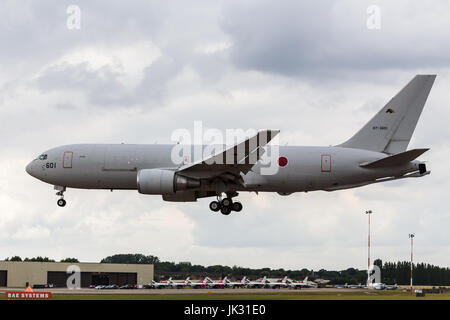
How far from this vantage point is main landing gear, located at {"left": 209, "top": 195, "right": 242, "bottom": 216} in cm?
5994

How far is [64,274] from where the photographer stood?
10269cm

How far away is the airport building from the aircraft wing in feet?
142

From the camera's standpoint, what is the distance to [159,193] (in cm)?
5750

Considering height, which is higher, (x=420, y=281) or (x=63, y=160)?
(x=63, y=160)

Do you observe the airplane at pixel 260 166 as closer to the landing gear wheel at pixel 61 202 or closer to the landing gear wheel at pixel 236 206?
the landing gear wheel at pixel 236 206

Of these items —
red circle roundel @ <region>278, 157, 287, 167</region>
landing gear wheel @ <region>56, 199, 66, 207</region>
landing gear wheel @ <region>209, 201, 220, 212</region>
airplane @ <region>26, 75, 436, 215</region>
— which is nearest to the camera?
airplane @ <region>26, 75, 436, 215</region>

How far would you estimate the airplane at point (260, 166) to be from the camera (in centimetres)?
5788

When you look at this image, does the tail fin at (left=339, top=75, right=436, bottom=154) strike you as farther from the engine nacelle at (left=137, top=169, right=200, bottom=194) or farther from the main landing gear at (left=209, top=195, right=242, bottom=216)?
the engine nacelle at (left=137, top=169, right=200, bottom=194)

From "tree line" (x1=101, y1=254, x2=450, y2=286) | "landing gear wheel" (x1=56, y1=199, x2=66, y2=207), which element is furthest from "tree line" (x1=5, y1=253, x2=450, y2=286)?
"landing gear wheel" (x1=56, y1=199, x2=66, y2=207)

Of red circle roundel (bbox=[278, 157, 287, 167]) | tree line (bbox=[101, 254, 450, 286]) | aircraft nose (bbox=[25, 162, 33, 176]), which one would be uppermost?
red circle roundel (bbox=[278, 157, 287, 167])
